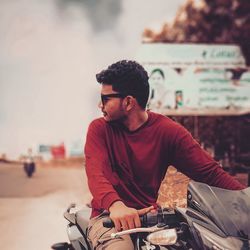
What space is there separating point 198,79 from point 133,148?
1261 centimetres

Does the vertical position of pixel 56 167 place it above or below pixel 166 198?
below

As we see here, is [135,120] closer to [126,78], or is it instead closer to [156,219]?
[126,78]

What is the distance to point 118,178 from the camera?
2822 mm

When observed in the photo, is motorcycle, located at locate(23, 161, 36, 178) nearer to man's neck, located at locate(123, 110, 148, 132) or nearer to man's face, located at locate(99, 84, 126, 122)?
man's neck, located at locate(123, 110, 148, 132)

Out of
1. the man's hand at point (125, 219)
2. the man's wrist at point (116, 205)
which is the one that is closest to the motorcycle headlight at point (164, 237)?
the man's hand at point (125, 219)

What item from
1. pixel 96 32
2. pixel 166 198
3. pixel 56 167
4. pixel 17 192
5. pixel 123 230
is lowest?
pixel 56 167

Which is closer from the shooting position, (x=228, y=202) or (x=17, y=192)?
(x=228, y=202)

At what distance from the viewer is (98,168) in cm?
265

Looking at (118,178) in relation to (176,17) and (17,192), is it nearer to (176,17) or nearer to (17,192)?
(17,192)

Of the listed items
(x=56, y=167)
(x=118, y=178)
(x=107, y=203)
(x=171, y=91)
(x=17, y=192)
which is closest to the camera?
(x=107, y=203)

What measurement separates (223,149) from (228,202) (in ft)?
44.3

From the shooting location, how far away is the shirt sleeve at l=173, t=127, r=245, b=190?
275cm

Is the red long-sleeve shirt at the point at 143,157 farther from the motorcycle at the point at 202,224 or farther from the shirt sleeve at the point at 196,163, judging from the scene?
the motorcycle at the point at 202,224

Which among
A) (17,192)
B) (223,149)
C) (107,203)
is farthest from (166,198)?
(223,149)
